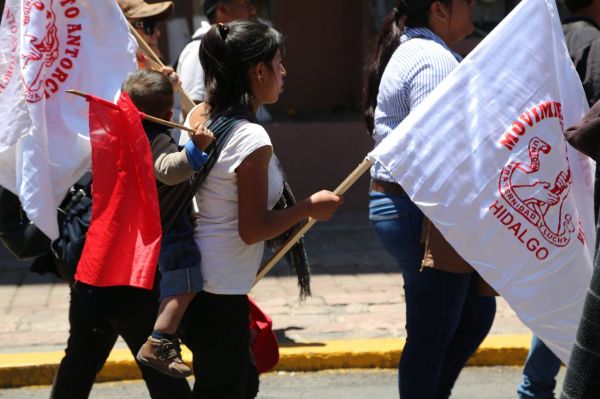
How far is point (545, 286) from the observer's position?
3.92 m

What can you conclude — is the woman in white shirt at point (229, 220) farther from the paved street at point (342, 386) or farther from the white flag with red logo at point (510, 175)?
the paved street at point (342, 386)

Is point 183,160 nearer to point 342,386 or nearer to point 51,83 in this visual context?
point 51,83

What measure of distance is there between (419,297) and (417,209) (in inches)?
12.6

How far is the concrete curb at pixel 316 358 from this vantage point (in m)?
5.85

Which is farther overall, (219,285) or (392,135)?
(392,135)

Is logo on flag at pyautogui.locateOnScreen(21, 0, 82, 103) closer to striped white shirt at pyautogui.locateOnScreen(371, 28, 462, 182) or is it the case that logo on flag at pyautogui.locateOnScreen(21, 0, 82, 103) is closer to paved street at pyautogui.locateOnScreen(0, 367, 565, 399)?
striped white shirt at pyautogui.locateOnScreen(371, 28, 462, 182)

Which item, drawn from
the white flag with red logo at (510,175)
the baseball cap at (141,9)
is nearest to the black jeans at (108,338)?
the white flag with red logo at (510,175)

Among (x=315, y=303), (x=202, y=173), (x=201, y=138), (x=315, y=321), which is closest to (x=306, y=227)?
(x=202, y=173)

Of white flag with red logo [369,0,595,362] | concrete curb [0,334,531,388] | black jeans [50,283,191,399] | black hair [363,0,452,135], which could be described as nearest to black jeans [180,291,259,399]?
black jeans [50,283,191,399]

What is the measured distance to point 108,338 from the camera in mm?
4457

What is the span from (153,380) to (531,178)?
1487 mm

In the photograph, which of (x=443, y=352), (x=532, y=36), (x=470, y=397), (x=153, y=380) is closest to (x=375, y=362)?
(x=470, y=397)

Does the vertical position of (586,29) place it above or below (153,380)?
above

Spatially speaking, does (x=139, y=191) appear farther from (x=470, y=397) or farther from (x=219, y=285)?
(x=470, y=397)
